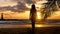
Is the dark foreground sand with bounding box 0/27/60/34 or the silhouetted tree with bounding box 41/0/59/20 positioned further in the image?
the silhouetted tree with bounding box 41/0/59/20

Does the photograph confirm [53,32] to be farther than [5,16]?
No

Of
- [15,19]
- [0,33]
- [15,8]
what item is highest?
[15,8]

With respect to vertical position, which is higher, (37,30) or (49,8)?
(49,8)

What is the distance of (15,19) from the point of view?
1521mm

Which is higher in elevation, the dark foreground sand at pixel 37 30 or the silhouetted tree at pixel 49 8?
the silhouetted tree at pixel 49 8

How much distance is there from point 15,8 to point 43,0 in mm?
331

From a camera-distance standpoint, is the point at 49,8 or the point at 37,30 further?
the point at 49,8

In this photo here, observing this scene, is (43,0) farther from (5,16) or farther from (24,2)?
(5,16)

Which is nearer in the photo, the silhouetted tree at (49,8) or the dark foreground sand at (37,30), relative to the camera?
the dark foreground sand at (37,30)

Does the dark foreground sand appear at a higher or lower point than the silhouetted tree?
lower

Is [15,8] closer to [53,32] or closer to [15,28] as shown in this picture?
[15,28]

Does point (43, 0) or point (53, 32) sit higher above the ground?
point (43, 0)

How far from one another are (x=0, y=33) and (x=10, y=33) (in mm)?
108

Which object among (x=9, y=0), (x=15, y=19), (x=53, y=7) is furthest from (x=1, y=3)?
(x=53, y=7)
